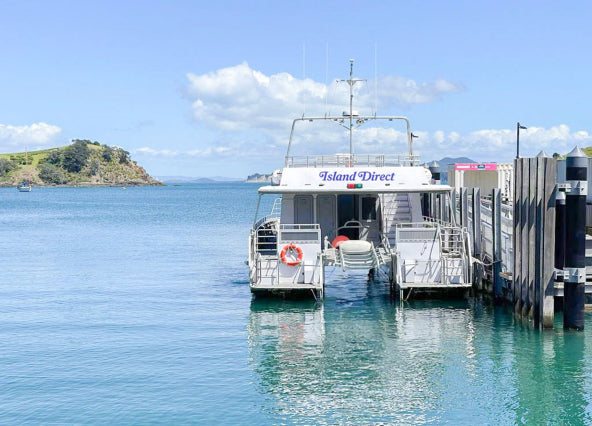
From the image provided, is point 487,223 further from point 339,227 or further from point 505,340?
point 505,340

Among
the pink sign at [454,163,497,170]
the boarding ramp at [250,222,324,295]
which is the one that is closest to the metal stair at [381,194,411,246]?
the boarding ramp at [250,222,324,295]

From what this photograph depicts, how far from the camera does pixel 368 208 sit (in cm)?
2442

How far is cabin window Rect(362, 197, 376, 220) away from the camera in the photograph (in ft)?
79.9

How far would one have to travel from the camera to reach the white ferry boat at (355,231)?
2070cm

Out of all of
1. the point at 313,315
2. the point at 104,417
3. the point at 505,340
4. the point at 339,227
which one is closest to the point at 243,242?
the point at 339,227

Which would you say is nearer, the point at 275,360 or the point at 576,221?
the point at 576,221

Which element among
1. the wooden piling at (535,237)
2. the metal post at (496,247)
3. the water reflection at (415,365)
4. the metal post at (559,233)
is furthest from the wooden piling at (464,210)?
the metal post at (559,233)

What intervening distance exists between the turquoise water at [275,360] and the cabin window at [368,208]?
2465 millimetres

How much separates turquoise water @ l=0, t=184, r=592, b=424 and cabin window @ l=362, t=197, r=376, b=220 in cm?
246

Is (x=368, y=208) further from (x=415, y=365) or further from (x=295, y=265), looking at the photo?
(x=415, y=365)

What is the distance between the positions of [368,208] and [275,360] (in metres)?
9.13

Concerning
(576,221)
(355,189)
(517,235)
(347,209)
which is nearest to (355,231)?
(347,209)

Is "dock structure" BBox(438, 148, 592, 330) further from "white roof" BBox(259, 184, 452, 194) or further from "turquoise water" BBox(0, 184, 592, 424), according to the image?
"white roof" BBox(259, 184, 452, 194)

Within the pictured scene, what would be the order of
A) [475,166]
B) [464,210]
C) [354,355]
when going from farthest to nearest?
1. [475,166]
2. [464,210]
3. [354,355]
